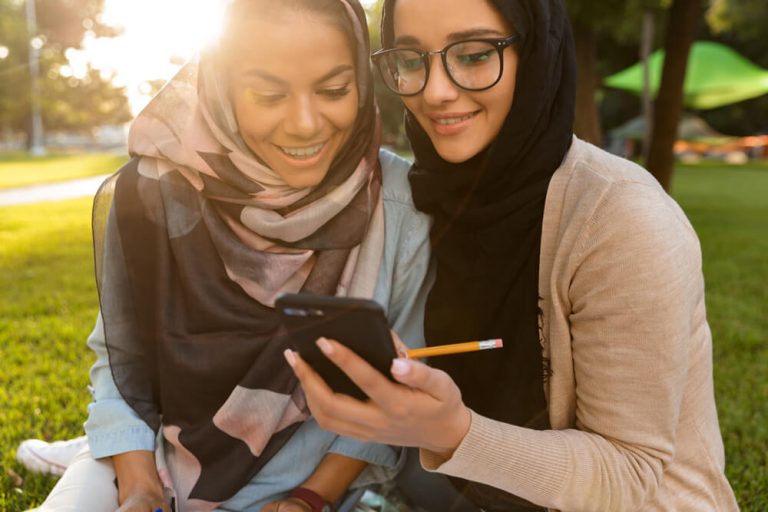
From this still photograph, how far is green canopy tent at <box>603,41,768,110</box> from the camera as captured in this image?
60.7 feet

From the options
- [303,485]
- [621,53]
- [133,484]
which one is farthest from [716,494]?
[621,53]

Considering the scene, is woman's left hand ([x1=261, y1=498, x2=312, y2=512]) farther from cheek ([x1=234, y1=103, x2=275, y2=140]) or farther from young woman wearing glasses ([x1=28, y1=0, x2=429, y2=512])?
cheek ([x1=234, y1=103, x2=275, y2=140])

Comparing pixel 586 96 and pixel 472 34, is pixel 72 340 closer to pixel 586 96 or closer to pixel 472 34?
pixel 472 34

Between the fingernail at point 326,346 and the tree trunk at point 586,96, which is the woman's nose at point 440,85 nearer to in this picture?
the fingernail at point 326,346

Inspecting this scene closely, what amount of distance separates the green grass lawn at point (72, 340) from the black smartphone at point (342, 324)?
Result: 1.92 metres

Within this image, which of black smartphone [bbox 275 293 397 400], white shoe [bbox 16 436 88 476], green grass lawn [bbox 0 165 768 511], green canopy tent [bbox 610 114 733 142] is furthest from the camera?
green canopy tent [bbox 610 114 733 142]

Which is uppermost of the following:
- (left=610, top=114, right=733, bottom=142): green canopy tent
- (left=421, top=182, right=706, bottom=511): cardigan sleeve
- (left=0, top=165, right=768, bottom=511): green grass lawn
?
(left=421, top=182, right=706, bottom=511): cardigan sleeve

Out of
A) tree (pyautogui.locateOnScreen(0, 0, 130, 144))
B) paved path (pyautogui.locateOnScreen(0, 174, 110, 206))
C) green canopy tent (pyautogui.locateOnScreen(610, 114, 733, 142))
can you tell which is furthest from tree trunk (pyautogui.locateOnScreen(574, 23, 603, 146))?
tree (pyautogui.locateOnScreen(0, 0, 130, 144))

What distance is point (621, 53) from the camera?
102 feet

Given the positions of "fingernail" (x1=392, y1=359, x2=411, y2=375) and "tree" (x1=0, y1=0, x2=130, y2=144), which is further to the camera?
"tree" (x1=0, y1=0, x2=130, y2=144)

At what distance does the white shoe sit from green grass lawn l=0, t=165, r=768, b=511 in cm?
4

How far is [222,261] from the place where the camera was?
6.49ft

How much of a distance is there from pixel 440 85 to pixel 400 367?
845mm

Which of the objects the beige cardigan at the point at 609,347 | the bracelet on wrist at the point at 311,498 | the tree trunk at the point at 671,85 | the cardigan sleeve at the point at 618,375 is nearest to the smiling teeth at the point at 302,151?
the beige cardigan at the point at 609,347
